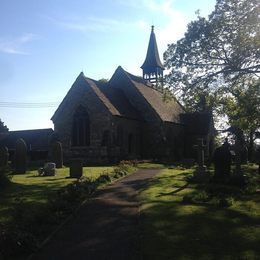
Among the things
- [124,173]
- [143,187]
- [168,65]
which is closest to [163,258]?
[143,187]

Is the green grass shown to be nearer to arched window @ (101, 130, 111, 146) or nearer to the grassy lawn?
the grassy lawn

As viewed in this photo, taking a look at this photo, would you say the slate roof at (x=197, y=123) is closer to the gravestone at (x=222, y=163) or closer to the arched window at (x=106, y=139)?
the arched window at (x=106, y=139)

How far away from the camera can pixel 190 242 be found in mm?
10109

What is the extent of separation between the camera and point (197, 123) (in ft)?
179

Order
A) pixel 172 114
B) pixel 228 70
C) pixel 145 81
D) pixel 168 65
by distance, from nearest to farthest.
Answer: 1. pixel 228 70
2. pixel 168 65
3. pixel 172 114
4. pixel 145 81

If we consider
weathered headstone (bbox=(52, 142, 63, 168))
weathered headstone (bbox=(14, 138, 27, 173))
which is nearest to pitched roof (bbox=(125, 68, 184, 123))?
weathered headstone (bbox=(52, 142, 63, 168))

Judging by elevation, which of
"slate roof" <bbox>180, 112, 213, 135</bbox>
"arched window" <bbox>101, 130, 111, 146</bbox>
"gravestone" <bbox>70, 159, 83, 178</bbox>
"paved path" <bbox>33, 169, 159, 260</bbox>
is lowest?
"paved path" <bbox>33, 169, 159, 260</bbox>

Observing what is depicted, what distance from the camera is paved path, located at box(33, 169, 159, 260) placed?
9.38m

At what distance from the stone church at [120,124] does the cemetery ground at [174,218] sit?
21.4 metres

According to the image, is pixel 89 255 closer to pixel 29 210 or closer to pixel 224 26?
pixel 29 210

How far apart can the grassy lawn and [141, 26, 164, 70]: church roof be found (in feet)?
139

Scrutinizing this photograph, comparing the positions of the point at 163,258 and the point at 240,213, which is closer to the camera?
the point at 163,258

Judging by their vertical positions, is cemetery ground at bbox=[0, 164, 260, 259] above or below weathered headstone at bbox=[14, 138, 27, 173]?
below

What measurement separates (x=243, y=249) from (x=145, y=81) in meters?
47.3
